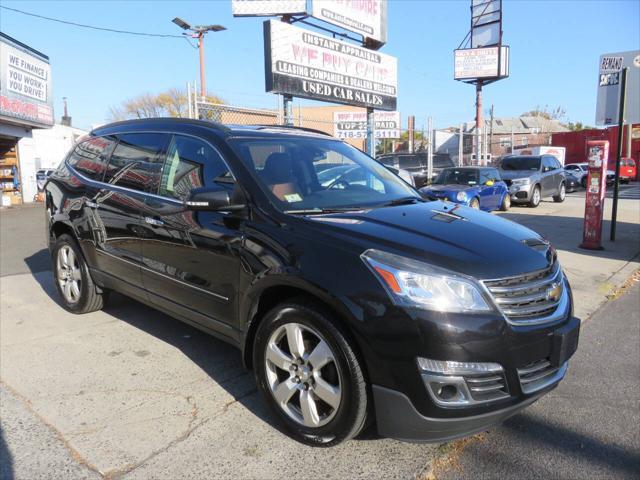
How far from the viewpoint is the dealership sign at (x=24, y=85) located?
58.1 feet

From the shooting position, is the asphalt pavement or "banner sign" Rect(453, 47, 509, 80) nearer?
the asphalt pavement

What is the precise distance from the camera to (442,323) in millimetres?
2266

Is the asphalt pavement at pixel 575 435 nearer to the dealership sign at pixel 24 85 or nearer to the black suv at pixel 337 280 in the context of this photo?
the black suv at pixel 337 280

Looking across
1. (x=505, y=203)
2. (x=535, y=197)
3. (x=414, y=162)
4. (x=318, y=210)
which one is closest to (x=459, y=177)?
(x=505, y=203)

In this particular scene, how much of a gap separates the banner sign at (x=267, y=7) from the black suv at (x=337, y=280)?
32.2 ft

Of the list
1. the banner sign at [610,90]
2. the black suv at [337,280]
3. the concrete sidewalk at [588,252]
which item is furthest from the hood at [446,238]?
the banner sign at [610,90]

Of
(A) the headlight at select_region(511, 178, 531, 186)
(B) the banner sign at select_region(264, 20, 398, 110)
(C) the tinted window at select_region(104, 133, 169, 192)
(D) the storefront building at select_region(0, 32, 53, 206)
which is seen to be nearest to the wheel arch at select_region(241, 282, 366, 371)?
(C) the tinted window at select_region(104, 133, 169, 192)

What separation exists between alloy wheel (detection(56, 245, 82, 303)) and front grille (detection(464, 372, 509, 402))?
395 centimetres

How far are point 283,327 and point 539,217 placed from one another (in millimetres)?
12369

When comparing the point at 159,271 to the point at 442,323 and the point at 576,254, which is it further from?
the point at 576,254

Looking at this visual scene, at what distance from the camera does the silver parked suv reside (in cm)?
1584

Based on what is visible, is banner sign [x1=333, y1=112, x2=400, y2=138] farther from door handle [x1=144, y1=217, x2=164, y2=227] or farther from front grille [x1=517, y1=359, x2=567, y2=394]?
front grille [x1=517, y1=359, x2=567, y2=394]

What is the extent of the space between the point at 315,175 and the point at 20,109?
63.2 ft

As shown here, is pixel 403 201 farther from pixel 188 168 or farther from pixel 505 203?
pixel 505 203
